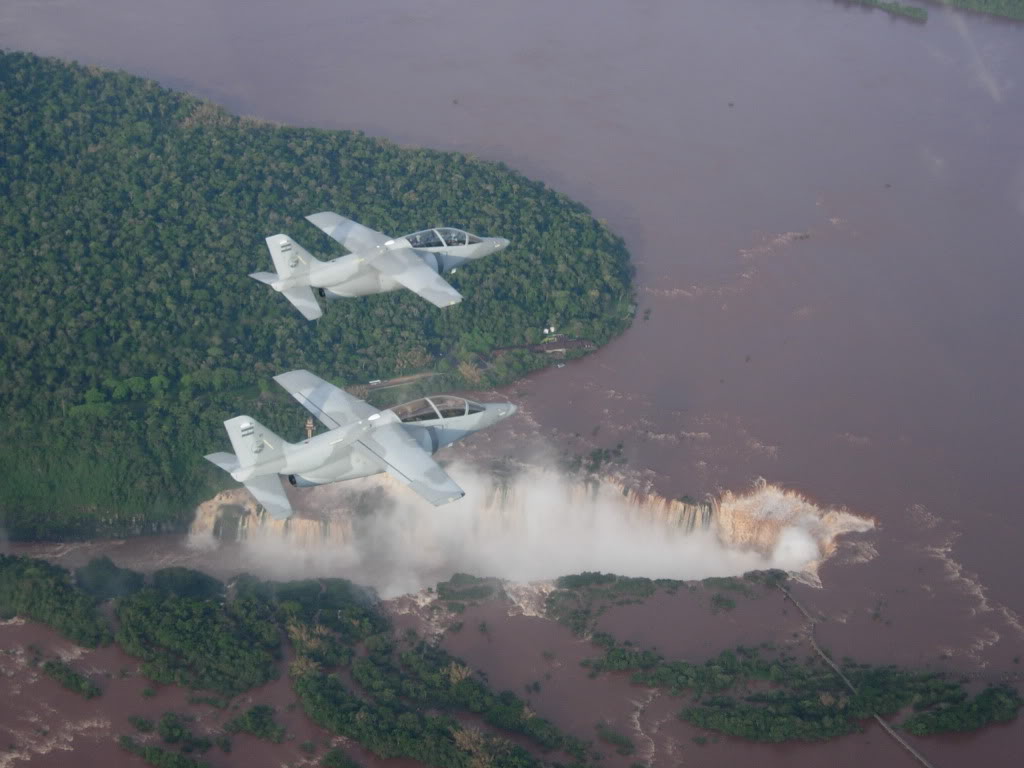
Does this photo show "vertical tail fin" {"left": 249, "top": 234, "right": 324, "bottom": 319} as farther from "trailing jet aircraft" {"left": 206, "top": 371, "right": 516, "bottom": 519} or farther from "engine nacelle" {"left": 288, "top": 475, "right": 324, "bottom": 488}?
"engine nacelle" {"left": 288, "top": 475, "right": 324, "bottom": 488}

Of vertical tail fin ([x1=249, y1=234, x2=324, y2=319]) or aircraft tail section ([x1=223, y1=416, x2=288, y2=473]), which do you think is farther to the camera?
vertical tail fin ([x1=249, y1=234, x2=324, y2=319])

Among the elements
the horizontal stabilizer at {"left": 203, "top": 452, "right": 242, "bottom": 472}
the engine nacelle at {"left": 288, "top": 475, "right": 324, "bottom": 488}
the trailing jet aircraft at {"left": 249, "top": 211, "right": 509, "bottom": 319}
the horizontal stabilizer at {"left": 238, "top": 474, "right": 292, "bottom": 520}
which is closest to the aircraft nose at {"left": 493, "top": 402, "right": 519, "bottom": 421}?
the trailing jet aircraft at {"left": 249, "top": 211, "right": 509, "bottom": 319}

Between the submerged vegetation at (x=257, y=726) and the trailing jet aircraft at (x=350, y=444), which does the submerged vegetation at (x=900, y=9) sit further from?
the submerged vegetation at (x=257, y=726)

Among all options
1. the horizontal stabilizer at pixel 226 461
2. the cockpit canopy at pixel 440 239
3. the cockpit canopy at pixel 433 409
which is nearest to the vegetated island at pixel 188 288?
the cockpit canopy at pixel 440 239

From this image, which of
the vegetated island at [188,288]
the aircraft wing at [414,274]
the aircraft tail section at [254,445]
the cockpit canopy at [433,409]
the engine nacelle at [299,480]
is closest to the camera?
the aircraft tail section at [254,445]

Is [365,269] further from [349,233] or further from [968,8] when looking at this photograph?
[968,8]

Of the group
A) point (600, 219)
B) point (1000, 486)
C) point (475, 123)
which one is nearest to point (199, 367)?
point (600, 219)
